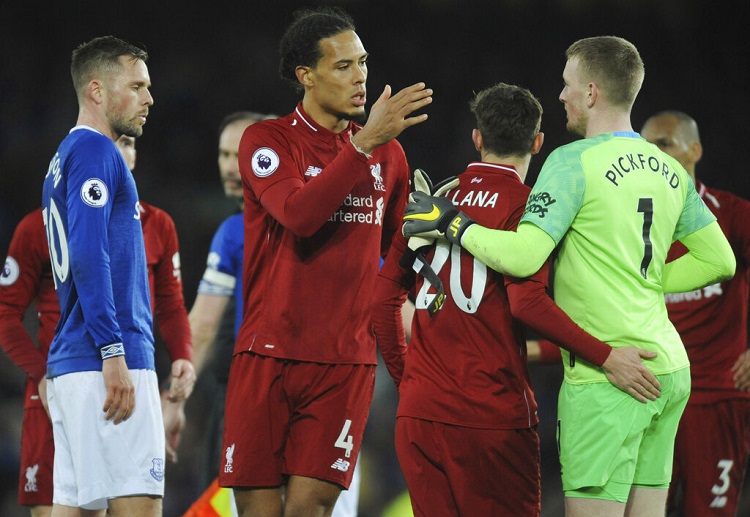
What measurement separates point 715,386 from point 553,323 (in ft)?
7.55

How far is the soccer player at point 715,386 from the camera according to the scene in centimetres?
477

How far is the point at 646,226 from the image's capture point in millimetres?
2951

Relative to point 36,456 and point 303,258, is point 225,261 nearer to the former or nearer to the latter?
point 36,456

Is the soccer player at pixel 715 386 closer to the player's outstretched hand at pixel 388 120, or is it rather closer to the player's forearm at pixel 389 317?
the player's forearm at pixel 389 317

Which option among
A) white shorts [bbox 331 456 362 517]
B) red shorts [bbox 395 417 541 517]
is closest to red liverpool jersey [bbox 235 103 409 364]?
red shorts [bbox 395 417 541 517]

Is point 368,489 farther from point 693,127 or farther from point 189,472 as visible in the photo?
point 693,127

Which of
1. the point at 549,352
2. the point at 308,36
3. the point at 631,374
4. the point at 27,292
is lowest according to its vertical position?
the point at 549,352

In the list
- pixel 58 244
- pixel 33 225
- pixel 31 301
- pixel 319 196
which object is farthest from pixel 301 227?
pixel 31 301

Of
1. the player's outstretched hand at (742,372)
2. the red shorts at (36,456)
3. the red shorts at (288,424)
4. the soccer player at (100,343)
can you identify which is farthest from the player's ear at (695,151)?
the red shorts at (36,456)

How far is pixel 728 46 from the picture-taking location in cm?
730

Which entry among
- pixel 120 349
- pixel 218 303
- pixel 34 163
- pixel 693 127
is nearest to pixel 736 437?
pixel 693 127

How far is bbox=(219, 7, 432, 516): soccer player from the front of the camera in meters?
3.10

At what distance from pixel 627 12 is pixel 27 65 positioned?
13.8 feet

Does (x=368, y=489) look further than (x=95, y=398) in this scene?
Yes
